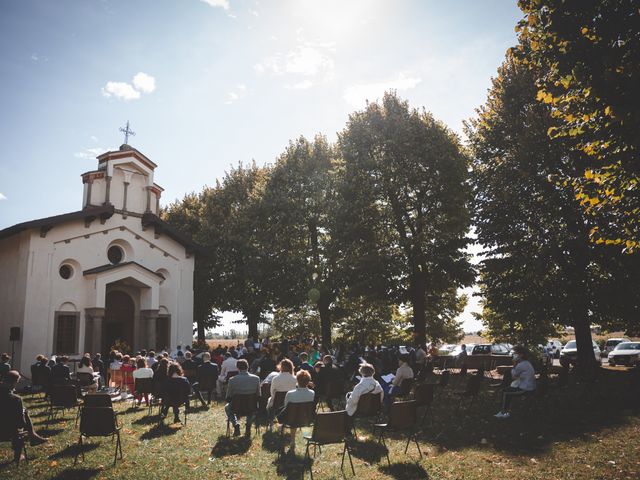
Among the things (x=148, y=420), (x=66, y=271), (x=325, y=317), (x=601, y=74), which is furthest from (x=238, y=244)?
(x=601, y=74)

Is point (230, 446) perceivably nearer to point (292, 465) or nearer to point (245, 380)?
point (245, 380)

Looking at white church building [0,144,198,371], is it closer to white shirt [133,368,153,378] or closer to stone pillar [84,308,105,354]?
stone pillar [84,308,105,354]

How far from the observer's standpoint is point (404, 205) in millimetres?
24406

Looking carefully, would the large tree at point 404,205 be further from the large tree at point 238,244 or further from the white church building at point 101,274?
the white church building at point 101,274

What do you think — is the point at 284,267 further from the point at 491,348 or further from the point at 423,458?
the point at 423,458

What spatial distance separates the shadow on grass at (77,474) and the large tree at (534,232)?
58.7 feet

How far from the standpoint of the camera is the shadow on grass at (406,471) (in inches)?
280

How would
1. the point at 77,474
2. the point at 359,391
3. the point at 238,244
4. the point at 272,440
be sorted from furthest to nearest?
the point at 238,244
the point at 272,440
the point at 359,391
the point at 77,474

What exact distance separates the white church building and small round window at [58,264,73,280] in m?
0.04

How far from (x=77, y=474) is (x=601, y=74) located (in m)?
11.1

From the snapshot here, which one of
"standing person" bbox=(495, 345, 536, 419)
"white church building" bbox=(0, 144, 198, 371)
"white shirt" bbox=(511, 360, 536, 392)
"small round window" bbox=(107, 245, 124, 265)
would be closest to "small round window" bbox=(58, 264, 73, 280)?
"white church building" bbox=(0, 144, 198, 371)

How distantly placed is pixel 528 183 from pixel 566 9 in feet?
44.0

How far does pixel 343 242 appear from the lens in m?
26.1

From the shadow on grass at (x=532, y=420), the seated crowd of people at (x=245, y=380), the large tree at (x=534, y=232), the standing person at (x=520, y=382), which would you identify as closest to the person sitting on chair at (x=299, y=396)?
the seated crowd of people at (x=245, y=380)
